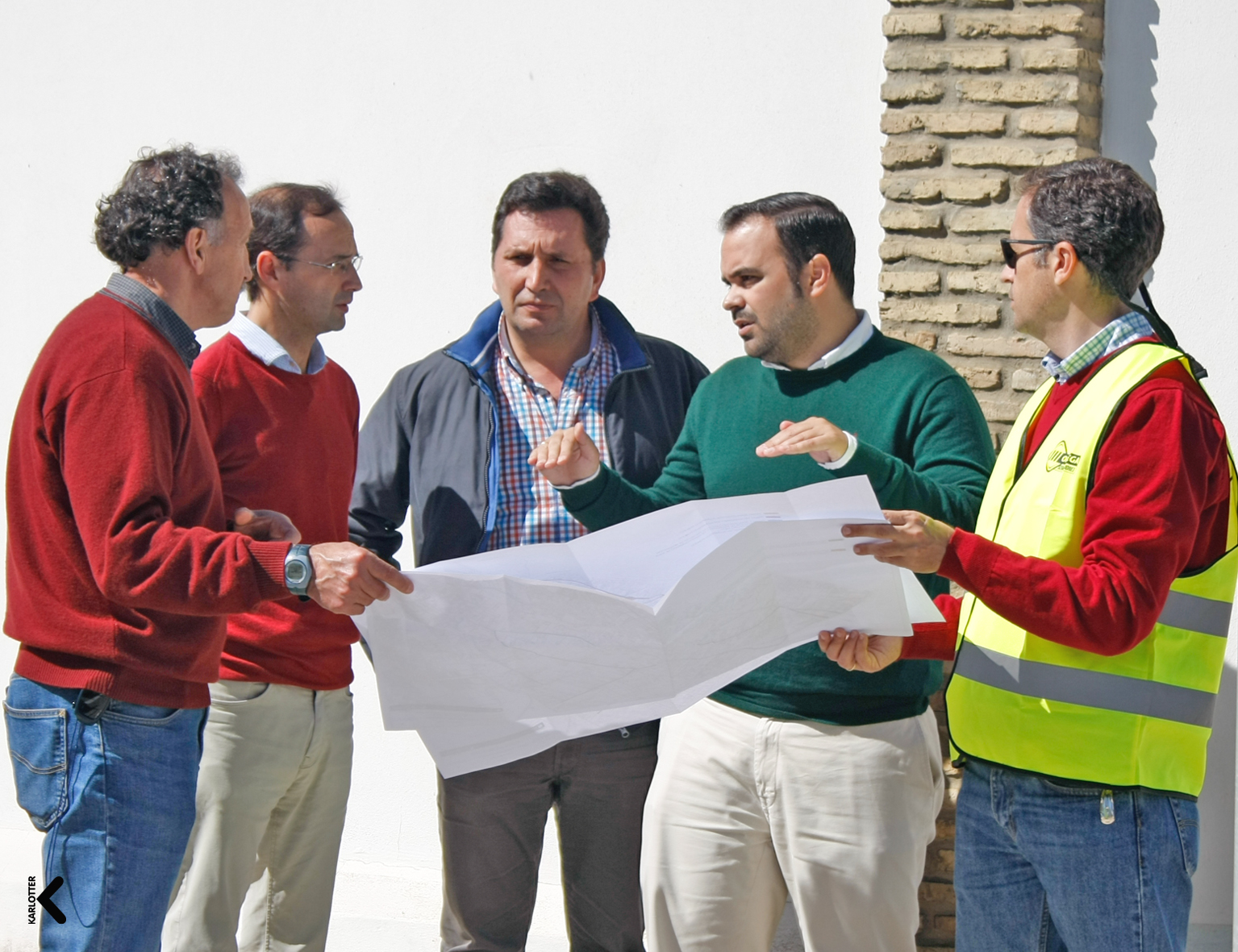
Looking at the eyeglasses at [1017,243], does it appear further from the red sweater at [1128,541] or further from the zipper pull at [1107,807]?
the zipper pull at [1107,807]

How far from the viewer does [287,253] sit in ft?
11.1

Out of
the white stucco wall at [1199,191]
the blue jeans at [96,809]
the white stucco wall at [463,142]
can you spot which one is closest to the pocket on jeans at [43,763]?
the blue jeans at [96,809]

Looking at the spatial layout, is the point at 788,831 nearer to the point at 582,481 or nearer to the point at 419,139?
the point at 582,481

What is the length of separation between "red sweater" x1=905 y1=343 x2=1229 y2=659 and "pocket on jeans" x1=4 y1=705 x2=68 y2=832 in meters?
1.61

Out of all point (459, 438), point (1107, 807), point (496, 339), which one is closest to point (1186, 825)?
point (1107, 807)

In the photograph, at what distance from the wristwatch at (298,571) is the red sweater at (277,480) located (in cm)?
86

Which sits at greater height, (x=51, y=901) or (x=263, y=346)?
(x=263, y=346)

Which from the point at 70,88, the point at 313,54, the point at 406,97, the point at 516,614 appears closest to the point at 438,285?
the point at 406,97

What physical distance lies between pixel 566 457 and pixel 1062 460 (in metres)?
1.04

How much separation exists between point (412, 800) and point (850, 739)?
225 cm

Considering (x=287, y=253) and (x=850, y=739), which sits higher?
(x=287, y=253)

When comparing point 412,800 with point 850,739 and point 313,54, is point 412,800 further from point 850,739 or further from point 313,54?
point 313,54

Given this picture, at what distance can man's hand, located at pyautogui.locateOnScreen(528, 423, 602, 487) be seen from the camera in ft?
8.87

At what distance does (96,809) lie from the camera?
225cm
